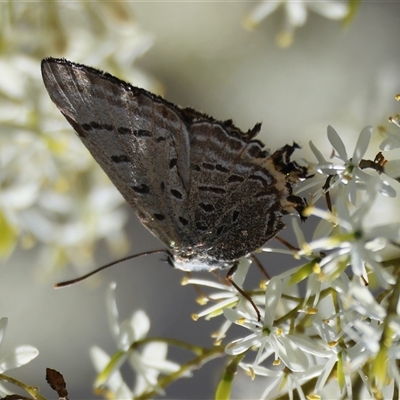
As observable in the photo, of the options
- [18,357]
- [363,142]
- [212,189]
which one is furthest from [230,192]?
[18,357]

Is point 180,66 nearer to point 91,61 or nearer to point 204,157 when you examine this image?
point 91,61

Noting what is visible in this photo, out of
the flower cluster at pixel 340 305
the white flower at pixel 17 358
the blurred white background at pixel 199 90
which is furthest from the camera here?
the blurred white background at pixel 199 90

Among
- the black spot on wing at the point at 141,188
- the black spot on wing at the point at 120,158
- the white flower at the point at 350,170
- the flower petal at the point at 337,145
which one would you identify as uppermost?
the black spot on wing at the point at 120,158

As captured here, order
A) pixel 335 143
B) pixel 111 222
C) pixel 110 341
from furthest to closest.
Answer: pixel 110 341 < pixel 111 222 < pixel 335 143

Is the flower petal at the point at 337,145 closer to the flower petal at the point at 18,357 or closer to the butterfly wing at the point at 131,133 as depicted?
the butterfly wing at the point at 131,133

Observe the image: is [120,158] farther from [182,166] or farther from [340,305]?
[340,305]

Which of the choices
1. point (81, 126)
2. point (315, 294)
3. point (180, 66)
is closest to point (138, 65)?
point (180, 66)

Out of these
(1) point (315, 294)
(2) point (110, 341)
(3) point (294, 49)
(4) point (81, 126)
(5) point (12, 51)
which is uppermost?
(5) point (12, 51)

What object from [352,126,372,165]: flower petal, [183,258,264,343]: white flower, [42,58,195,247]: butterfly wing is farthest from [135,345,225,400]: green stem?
[352,126,372,165]: flower petal

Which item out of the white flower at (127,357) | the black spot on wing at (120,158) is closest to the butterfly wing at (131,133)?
the black spot on wing at (120,158)
